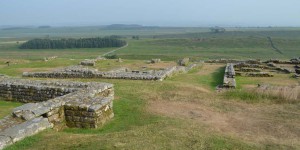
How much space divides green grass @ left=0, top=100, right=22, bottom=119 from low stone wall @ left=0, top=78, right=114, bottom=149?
471mm

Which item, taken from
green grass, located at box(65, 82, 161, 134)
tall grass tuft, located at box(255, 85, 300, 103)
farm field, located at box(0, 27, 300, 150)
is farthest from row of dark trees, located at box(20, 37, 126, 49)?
tall grass tuft, located at box(255, 85, 300, 103)

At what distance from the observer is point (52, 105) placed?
404 inches

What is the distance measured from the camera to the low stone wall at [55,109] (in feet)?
28.4

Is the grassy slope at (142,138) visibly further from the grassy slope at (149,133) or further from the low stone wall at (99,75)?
the low stone wall at (99,75)

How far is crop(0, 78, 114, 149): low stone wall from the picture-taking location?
8664 mm

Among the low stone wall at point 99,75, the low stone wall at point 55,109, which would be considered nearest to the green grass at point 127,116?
the low stone wall at point 55,109

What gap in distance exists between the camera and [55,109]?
10297 mm

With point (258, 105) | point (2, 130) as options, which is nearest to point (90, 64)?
point (258, 105)

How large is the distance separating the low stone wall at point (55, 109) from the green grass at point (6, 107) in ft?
1.55

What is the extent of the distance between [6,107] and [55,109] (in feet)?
14.1

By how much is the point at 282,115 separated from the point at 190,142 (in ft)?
17.9

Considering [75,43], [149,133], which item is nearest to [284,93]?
[149,133]

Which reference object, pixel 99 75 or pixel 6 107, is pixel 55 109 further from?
pixel 99 75

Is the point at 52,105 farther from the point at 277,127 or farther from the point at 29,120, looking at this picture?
the point at 277,127
